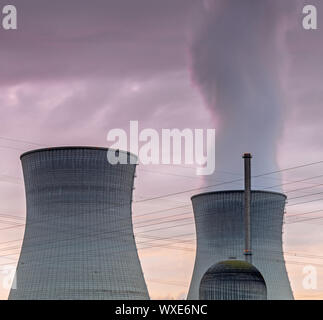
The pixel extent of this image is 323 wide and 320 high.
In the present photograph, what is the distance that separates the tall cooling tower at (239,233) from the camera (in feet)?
128

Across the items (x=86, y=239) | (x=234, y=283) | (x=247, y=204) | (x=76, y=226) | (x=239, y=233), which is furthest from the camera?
(x=239, y=233)

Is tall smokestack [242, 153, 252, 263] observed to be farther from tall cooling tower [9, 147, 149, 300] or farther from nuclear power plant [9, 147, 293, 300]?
tall cooling tower [9, 147, 149, 300]

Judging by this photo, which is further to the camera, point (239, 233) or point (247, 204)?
point (239, 233)

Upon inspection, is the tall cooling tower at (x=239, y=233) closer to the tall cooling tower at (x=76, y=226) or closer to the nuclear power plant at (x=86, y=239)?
the nuclear power plant at (x=86, y=239)

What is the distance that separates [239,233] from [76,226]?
9604 mm

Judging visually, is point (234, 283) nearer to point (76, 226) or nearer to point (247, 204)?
point (247, 204)

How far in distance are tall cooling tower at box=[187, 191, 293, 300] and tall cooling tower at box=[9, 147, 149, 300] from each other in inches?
206

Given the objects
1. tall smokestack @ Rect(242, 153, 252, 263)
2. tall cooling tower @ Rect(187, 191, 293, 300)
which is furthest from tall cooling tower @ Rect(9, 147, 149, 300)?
tall smokestack @ Rect(242, 153, 252, 263)

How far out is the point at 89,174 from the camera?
3519cm

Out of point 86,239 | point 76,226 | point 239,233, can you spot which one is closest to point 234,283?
point 239,233

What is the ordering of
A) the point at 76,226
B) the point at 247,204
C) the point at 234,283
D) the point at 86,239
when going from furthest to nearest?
the point at 247,204, the point at 86,239, the point at 76,226, the point at 234,283

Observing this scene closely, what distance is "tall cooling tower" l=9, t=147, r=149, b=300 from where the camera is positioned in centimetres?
3456

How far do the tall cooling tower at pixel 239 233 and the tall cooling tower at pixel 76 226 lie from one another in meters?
5.23

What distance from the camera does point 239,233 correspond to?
40.3m
